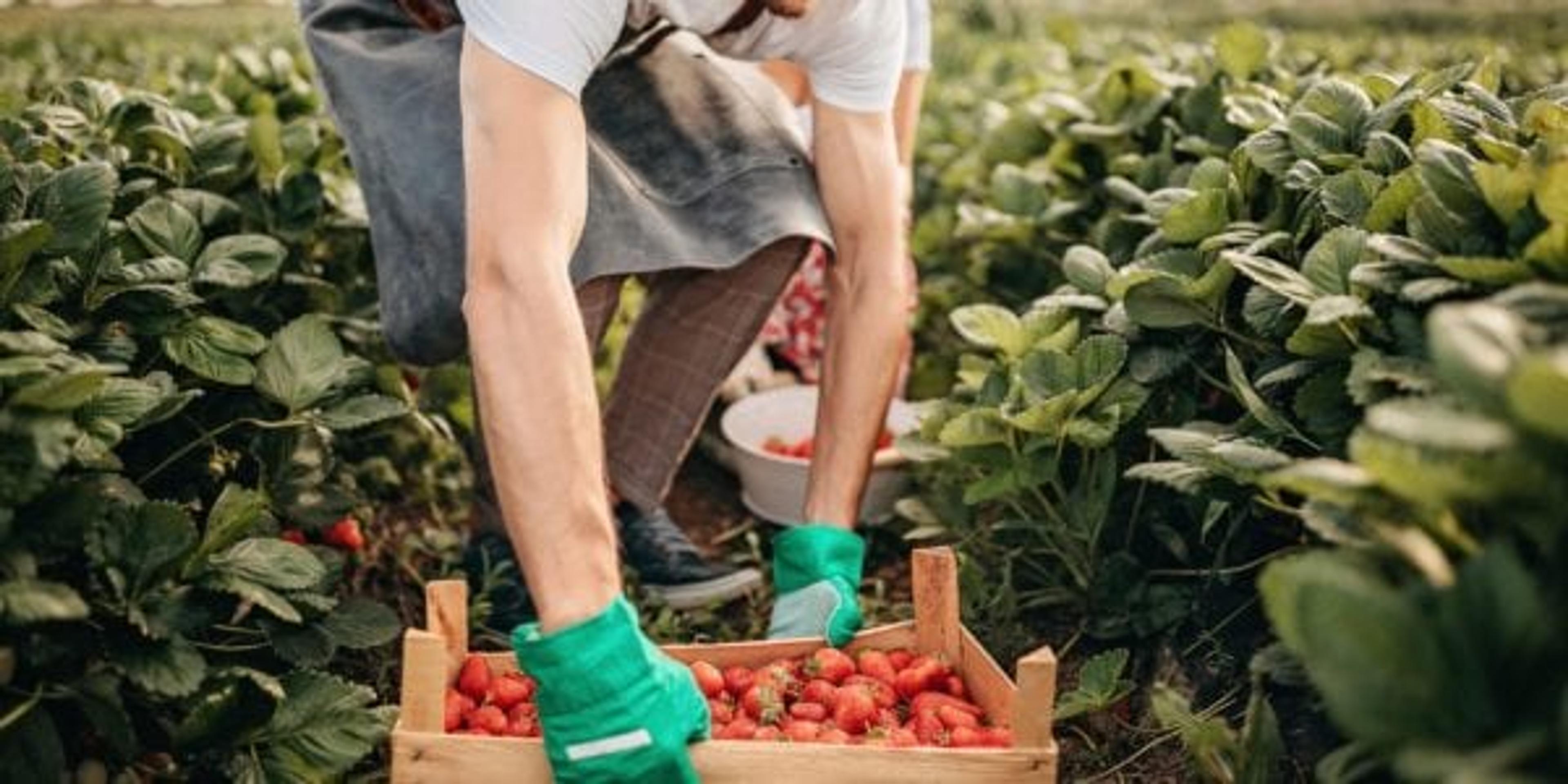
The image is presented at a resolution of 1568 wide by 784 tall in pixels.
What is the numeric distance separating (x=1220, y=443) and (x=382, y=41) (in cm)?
178

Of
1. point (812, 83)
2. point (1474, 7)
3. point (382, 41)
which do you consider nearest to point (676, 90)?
point (812, 83)

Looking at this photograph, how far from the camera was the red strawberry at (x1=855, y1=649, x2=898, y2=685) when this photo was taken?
2508 mm

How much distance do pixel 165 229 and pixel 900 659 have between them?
1.51 metres

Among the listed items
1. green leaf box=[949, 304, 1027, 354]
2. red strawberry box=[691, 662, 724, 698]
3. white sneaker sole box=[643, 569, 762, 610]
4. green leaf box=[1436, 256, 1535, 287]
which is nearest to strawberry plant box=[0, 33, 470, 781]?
red strawberry box=[691, 662, 724, 698]

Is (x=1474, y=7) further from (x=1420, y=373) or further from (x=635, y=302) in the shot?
(x=1420, y=373)

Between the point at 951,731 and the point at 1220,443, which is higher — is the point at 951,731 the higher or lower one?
the lower one

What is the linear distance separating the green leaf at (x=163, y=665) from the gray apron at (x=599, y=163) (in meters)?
0.85

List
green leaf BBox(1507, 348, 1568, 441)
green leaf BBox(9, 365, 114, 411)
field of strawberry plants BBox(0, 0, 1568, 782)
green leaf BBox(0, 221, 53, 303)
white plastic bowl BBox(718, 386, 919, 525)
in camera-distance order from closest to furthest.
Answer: green leaf BBox(1507, 348, 1568, 441)
field of strawberry plants BBox(0, 0, 1568, 782)
green leaf BBox(9, 365, 114, 411)
green leaf BBox(0, 221, 53, 303)
white plastic bowl BBox(718, 386, 919, 525)

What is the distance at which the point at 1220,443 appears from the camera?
2270mm

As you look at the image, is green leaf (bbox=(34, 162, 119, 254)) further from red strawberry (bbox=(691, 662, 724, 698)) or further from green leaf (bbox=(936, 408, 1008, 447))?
green leaf (bbox=(936, 408, 1008, 447))

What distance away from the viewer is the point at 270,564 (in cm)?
230

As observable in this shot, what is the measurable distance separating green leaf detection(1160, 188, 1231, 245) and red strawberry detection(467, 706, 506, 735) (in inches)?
57.5

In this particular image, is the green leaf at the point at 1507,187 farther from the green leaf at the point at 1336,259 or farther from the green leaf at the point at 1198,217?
the green leaf at the point at 1198,217

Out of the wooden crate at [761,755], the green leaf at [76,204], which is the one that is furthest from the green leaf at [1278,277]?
the green leaf at [76,204]
